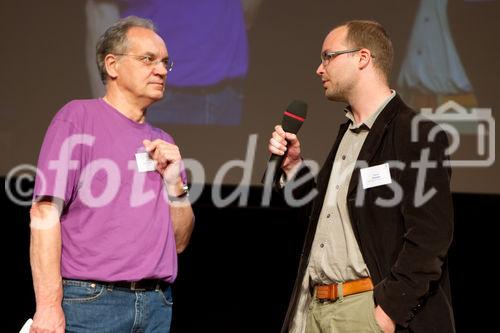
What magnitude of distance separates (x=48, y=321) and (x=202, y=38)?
8.23ft

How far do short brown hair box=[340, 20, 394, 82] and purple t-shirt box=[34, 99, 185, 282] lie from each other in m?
0.82

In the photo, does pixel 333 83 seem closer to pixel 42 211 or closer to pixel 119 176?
pixel 119 176

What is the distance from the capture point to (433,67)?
4012 mm

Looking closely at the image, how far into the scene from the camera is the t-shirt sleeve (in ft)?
6.78

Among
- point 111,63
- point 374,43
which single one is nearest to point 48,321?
point 111,63

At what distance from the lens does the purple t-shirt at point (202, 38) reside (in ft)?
13.7

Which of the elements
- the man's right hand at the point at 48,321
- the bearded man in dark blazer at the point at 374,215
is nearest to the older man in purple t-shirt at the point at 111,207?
the man's right hand at the point at 48,321

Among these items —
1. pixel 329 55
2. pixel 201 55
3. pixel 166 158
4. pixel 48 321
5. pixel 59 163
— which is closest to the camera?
pixel 48 321

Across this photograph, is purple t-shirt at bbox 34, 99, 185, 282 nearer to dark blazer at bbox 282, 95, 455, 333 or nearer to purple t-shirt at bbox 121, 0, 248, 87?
dark blazer at bbox 282, 95, 455, 333

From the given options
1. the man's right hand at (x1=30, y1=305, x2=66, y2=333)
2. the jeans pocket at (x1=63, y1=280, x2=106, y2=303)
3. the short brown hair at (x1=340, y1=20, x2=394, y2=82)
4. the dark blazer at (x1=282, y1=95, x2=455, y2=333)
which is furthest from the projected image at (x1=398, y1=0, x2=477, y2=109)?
the man's right hand at (x1=30, y1=305, x2=66, y2=333)

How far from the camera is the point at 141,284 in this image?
84.6 inches

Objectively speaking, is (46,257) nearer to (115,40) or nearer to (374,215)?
(115,40)

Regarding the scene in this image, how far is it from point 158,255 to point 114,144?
1.20ft

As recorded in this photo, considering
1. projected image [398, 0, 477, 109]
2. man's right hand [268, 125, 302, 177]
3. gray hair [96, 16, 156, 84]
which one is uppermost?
projected image [398, 0, 477, 109]
